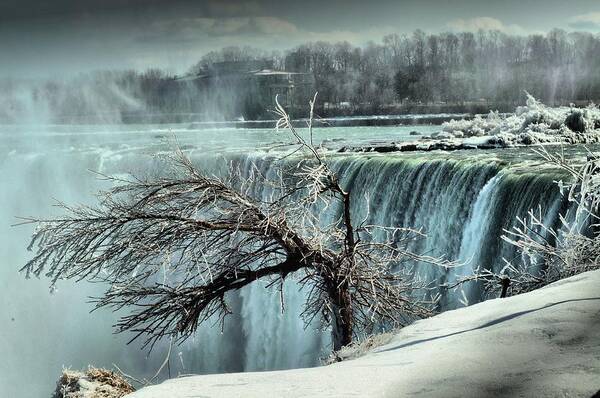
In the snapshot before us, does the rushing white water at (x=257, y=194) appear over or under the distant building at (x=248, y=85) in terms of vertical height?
under

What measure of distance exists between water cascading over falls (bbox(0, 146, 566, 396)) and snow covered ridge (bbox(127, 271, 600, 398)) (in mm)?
1066

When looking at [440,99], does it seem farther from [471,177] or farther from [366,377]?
[366,377]

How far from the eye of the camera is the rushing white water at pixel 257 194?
9.31 m

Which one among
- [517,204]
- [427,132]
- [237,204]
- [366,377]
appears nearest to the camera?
[366,377]

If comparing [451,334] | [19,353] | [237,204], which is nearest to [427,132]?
[19,353]

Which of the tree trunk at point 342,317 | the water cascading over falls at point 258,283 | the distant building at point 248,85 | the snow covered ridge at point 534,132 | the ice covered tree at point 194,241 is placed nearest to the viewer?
the ice covered tree at point 194,241

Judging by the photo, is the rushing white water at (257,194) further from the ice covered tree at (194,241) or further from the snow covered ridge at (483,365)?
the snow covered ridge at (483,365)

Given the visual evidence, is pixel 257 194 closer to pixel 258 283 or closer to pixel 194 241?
pixel 258 283

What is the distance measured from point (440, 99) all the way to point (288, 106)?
4540 millimetres

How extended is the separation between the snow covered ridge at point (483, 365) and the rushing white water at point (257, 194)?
7.28 feet

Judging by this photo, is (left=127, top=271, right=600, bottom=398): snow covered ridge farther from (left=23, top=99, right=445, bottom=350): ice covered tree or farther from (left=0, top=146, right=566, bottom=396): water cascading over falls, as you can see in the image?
(left=23, top=99, right=445, bottom=350): ice covered tree

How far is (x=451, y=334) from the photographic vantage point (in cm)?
283

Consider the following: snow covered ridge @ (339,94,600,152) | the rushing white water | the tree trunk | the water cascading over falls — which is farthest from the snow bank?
the tree trunk

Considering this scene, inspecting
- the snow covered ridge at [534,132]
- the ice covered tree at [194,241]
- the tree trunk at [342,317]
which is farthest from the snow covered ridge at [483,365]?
the snow covered ridge at [534,132]
